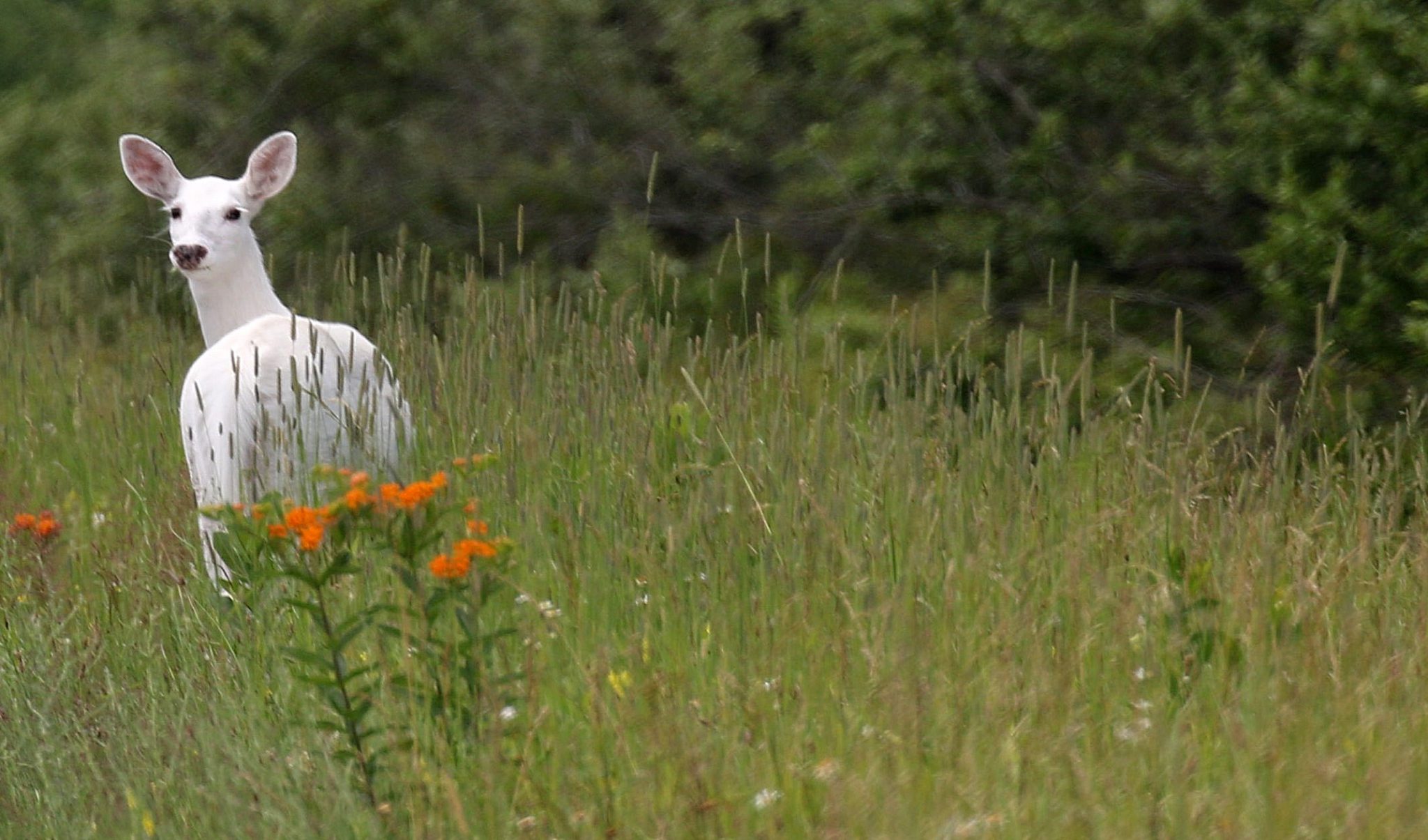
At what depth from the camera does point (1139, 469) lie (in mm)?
4102

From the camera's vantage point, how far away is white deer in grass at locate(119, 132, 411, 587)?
4652 millimetres

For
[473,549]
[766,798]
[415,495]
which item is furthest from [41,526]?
[766,798]

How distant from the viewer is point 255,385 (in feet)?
15.7

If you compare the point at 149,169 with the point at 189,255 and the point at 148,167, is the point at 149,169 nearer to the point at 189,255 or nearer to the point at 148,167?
the point at 148,167

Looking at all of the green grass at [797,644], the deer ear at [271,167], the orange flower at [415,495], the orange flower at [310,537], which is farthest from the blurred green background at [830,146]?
the orange flower at [310,537]

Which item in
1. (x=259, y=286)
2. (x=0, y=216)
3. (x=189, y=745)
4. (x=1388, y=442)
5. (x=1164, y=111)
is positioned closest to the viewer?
(x=189, y=745)

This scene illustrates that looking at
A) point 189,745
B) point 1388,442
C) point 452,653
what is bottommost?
point 1388,442

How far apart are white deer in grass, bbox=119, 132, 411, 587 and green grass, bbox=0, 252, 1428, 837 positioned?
188 millimetres

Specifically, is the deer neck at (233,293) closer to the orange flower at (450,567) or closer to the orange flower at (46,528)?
the orange flower at (46,528)

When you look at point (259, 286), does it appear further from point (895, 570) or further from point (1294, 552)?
point (1294, 552)

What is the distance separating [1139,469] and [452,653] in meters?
1.64

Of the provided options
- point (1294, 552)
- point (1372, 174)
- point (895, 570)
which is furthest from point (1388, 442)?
point (895, 570)

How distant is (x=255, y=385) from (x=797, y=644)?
5.89 feet

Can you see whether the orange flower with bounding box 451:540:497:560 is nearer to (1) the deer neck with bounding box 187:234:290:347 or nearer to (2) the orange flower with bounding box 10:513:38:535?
(2) the orange flower with bounding box 10:513:38:535
